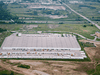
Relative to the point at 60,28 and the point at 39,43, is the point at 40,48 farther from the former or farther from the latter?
the point at 60,28

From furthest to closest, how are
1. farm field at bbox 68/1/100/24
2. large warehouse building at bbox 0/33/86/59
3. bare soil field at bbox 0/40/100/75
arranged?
farm field at bbox 68/1/100/24, large warehouse building at bbox 0/33/86/59, bare soil field at bbox 0/40/100/75

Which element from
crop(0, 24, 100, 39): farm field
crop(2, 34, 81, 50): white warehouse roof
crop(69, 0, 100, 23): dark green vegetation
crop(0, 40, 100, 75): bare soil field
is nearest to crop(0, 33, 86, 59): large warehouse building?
crop(2, 34, 81, 50): white warehouse roof

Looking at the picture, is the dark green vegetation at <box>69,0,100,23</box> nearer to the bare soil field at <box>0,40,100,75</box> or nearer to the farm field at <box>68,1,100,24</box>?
the farm field at <box>68,1,100,24</box>

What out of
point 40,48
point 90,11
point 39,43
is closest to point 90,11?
point 90,11

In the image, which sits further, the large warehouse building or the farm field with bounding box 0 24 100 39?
the farm field with bounding box 0 24 100 39

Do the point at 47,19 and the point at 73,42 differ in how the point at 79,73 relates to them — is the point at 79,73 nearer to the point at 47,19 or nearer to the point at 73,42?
the point at 73,42

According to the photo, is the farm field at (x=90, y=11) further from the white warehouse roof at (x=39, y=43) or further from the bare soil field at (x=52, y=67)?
the bare soil field at (x=52, y=67)

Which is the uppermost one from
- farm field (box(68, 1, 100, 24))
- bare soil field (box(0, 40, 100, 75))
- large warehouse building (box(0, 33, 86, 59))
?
farm field (box(68, 1, 100, 24))

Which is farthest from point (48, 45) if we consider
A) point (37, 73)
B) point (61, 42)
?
point (37, 73)
